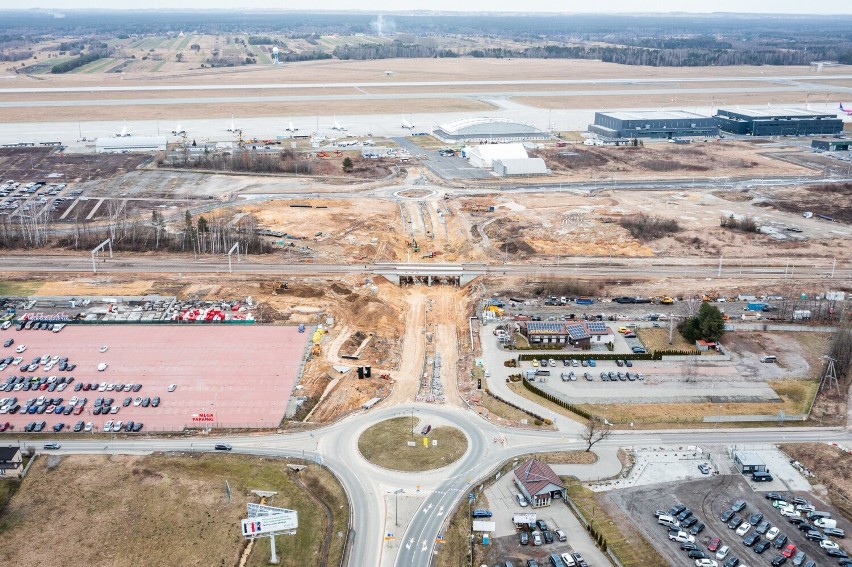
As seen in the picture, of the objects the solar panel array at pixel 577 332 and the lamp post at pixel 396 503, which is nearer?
the lamp post at pixel 396 503

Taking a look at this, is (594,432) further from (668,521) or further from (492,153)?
(492,153)

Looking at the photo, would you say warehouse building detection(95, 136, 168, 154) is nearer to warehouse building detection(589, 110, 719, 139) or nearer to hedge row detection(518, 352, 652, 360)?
warehouse building detection(589, 110, 719, 139)

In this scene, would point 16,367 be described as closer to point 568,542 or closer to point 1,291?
point 1,291

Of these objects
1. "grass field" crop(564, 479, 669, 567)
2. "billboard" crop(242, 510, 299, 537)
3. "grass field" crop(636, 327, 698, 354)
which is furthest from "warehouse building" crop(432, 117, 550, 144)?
"billboard" crop(242, 510, 299, 537)

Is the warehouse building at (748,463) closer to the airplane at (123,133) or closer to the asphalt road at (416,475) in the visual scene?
the asphalt road at (416,475)

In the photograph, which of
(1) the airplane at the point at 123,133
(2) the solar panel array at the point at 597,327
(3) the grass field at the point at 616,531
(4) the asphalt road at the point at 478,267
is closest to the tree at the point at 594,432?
(3) the grass field at the point at 616,531

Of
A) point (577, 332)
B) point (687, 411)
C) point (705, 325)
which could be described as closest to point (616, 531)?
point (687, 411)
